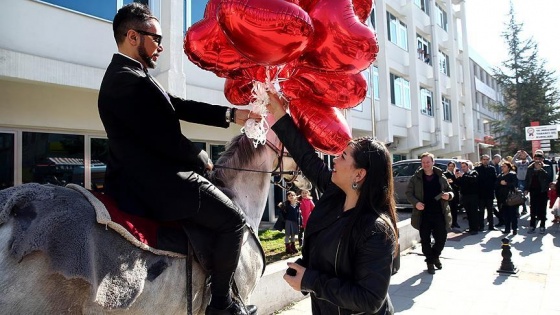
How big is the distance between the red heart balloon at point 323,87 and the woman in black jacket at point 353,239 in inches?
33.2

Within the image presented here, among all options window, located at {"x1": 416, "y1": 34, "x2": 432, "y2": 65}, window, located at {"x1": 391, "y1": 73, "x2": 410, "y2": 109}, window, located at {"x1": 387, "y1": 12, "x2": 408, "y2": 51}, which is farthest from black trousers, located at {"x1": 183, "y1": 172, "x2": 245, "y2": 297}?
window, located at {"x1": 416, "y1": 34, "x2": 432, "y2": 65}

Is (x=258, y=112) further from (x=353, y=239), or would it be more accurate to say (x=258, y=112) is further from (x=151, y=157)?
(x=353, y=239)

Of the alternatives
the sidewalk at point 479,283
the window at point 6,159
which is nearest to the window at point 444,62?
the sidewalk at point 479,283

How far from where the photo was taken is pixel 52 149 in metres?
7.98

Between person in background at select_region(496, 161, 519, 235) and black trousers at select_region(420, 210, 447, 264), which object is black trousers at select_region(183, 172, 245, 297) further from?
person in background at select_region(496, 161, 519, 235)

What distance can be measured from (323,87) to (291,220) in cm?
543

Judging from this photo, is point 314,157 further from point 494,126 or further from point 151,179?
point 494,126

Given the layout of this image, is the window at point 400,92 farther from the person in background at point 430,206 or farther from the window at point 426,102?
the person in background at point 430,206

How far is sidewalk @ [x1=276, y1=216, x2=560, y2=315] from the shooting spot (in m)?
5.27

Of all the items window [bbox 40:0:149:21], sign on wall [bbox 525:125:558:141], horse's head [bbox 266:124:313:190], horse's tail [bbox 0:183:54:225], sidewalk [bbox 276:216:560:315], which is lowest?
sidewalk [bbox 276:216:560:315]

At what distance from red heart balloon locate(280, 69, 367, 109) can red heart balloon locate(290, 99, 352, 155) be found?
8cm

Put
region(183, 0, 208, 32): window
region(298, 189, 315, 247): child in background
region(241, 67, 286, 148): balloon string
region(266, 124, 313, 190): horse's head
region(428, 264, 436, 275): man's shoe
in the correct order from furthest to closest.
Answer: region(183, 0, 208, 32): window < region(298, 189, 315, 247): child in background < region(428, 264, 436, 275): man's shoe < region(266, 124, 313, 190): horse's head < region(241, 67, 286, 148): balloon string

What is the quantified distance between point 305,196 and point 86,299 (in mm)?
6610

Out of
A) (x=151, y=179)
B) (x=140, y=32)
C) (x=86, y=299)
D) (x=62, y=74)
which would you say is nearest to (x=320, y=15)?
(x=140, y=32)
